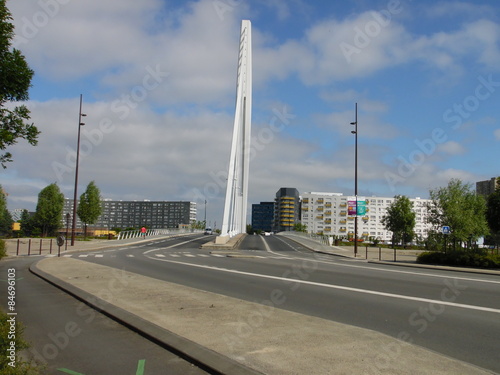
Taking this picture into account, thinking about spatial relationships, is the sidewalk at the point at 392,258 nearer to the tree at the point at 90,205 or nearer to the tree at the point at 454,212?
the tree at the point at 454,212

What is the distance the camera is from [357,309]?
10.2 metres

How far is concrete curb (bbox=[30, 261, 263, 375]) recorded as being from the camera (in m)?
5.48

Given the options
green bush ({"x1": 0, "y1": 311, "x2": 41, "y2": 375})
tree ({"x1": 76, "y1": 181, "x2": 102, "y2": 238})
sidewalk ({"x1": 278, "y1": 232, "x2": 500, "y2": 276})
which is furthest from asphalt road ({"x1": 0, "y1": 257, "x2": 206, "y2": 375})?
tree ({"x1": 76, "y1": 181, "x2": 102, "y2": 238})

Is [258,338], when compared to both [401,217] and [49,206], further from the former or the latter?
[49,206]

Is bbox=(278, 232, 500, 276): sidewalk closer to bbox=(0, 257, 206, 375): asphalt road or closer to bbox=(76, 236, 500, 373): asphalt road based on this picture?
bbox=(76, 236, 500, 373): asphalt road

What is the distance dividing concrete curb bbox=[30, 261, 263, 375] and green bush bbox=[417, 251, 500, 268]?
68.2ft

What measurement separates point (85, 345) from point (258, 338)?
106 inches

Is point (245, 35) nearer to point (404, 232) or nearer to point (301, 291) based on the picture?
point (404, 232)

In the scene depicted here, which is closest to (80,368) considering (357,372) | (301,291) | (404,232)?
(357,372)

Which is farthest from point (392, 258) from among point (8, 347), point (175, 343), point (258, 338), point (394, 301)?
point (8, 347)

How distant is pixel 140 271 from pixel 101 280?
4153 millimetres

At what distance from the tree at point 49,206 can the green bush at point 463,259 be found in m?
50.8

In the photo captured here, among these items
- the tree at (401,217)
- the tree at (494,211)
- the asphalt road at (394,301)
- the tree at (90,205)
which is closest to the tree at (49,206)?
the tree at (90,205)

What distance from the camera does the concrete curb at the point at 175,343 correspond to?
18.0 ft
